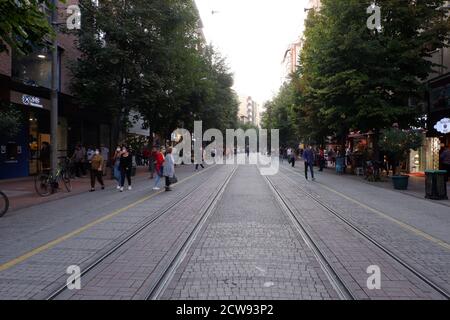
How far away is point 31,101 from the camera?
23531mm

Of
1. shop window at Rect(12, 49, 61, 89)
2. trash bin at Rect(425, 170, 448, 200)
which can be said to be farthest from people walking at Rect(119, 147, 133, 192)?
trash bin at Rect(425, 170, 448, 200)

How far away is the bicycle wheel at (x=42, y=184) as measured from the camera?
15969mm

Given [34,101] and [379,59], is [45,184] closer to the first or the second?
[34,101]

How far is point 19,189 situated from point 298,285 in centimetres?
1558

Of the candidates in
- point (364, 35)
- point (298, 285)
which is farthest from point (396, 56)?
point (298, 285)

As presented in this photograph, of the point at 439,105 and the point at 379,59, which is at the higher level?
the point at 379,59

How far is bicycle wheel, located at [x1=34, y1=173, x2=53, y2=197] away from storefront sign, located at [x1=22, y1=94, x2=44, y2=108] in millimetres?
8142

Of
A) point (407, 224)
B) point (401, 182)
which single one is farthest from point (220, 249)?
point (401, 182)

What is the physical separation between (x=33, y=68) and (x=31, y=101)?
1.64 metres

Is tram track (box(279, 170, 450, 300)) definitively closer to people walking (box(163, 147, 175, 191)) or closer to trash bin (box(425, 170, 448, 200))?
trash bin (box(425, 170, 448, 200))

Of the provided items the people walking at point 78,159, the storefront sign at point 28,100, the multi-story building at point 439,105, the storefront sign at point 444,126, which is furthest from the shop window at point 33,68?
the storefront sign at point 444,126

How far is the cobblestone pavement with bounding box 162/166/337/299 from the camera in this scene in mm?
5262

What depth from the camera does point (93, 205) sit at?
13.3m
